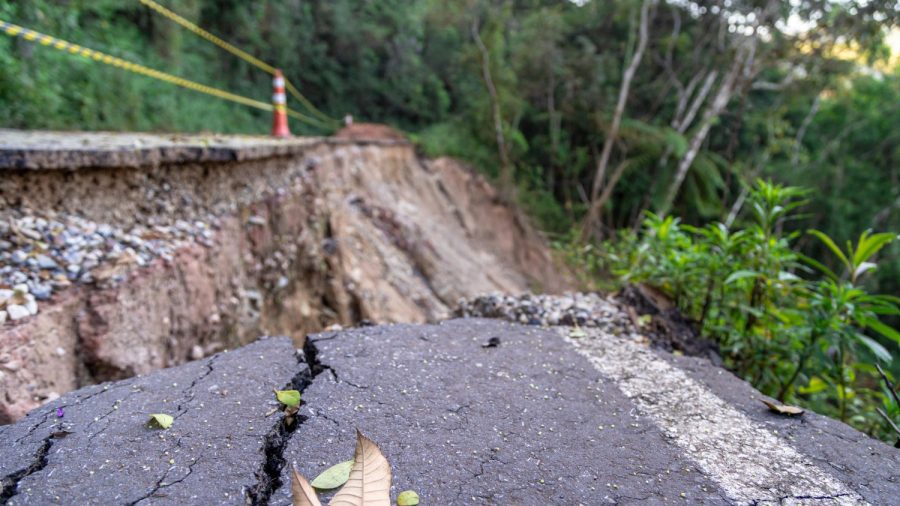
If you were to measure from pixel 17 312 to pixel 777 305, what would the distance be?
3779 mm

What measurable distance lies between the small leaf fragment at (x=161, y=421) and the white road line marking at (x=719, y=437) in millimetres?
1565

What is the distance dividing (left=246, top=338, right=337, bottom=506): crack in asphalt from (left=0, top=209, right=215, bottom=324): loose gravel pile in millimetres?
1316

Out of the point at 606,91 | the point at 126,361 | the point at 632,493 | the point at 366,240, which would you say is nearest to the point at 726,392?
the point at 632,493

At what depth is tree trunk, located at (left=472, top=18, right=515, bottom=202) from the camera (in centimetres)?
1141

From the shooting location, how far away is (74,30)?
6.59 meters

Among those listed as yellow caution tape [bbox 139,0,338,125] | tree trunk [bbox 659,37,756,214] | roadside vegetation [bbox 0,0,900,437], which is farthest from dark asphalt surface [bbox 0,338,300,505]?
tree trunk [bbox 659,37,756,214]

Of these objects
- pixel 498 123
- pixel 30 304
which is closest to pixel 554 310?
pixel 30 304

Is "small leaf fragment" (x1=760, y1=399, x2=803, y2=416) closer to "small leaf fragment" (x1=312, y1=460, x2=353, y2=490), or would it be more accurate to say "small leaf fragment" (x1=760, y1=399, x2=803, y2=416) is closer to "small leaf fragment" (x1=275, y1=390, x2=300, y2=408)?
"small leaf fragment" (x1=312, y1=460, x2=353, y2=490)

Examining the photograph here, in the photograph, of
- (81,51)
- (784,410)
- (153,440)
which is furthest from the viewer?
(81,51)

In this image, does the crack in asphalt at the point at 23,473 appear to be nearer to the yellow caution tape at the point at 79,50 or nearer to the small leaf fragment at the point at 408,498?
the small leaf fragment at the point at 408,498

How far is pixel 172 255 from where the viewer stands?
3236mm

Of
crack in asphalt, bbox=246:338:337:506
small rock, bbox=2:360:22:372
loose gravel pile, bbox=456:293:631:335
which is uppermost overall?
crack in asphalt, bbox=246:338:337:506

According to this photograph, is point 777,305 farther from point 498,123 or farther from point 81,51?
point 498,123

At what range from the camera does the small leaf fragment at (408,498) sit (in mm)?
1313
